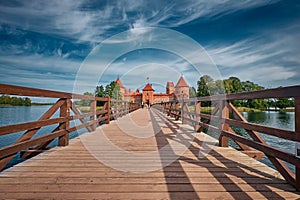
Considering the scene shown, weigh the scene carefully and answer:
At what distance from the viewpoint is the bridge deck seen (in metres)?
1.62

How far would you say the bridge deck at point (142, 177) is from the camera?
5.32ft

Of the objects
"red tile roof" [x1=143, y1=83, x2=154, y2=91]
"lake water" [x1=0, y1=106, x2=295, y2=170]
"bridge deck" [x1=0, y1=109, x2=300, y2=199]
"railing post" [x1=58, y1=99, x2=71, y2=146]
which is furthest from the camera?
"red tile roof" [x1=143, y1=83, x2=154, y2=91]

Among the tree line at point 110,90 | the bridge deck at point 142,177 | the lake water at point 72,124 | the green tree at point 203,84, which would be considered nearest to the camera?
the bridge deck at point 142,177

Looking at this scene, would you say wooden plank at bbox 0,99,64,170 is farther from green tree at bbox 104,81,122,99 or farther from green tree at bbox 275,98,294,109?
green tree at bbox 104,81,122,99

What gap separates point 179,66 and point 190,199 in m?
20.9

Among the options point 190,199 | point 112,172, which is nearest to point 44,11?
point 112,172

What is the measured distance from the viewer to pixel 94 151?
3.05 m

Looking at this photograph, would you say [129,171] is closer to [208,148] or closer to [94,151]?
[94,151]

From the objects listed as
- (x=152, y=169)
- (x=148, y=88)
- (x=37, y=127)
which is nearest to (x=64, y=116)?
(x=37, y=127)

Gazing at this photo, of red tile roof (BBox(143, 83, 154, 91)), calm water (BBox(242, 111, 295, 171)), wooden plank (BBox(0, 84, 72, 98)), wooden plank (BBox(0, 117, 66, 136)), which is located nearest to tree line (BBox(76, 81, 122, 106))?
red tile roof (BBox(143, 83, 154, 91))

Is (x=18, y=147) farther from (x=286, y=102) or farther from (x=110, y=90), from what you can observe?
(x=110, y=90)

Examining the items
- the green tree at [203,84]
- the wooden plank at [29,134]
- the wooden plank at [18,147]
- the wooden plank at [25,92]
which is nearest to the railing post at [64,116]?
the wooden plank at [29,134]

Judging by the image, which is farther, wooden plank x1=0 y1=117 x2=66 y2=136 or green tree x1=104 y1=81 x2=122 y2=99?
green tree x1=104 y1=81 x2=122 y2=99

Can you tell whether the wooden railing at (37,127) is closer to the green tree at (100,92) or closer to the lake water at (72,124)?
the lake water at (72,124)
